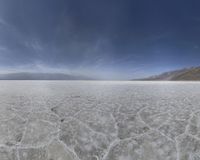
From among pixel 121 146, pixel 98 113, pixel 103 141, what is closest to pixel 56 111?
pixel 98 113

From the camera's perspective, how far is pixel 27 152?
3309mm

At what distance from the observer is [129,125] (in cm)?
439

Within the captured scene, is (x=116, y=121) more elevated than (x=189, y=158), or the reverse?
(x=116, y=121)

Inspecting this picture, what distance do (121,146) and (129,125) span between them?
105cm

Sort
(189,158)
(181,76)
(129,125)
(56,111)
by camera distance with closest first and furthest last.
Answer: (189,158), (129,125), (56,111), (181,76)

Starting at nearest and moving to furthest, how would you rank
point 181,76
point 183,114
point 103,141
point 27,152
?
point 27,152, point 103,141, point 183,114, point 181,76

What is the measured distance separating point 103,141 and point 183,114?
3122 millimetres

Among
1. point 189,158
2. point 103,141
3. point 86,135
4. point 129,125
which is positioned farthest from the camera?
point 129,125

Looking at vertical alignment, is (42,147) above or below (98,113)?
below

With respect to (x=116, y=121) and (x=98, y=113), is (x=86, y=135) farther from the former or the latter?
(x=98, y=113)

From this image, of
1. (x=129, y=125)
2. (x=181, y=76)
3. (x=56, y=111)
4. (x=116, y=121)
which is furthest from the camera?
(x=181, y=76)

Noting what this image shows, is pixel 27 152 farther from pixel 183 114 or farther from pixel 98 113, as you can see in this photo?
pixel 183 114

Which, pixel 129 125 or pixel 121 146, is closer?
pixel 121 146

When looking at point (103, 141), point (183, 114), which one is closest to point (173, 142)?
point (103, 141)
